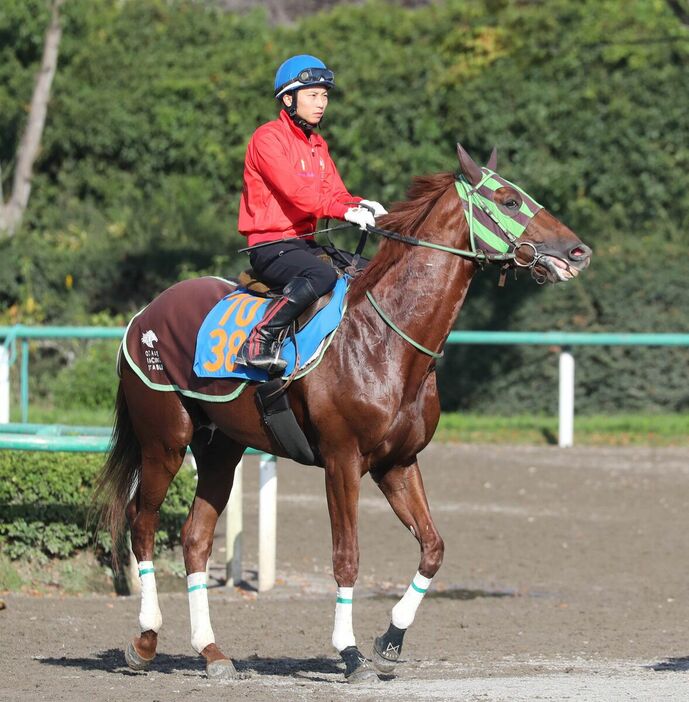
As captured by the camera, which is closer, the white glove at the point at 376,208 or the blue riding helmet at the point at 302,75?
the white glove at the point at 376,208

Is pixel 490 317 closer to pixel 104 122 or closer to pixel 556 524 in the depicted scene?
pixel 556 524

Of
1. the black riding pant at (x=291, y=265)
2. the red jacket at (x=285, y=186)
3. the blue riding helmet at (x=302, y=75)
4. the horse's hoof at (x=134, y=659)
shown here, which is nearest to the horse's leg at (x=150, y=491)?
the horse's hoof at (x=134, y=659)

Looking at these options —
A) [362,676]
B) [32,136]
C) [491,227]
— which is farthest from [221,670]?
[32,136]

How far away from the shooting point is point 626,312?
14992 millimetres

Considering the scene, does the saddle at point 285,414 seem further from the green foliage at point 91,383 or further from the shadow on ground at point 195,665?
the green foliage at point 91,383

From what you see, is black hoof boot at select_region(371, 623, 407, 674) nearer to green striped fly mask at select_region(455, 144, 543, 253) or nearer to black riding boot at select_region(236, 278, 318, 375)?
black riding boot at select_region(236, 278, 318, 375)

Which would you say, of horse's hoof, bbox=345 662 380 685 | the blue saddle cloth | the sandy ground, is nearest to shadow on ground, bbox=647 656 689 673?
the sandy ground

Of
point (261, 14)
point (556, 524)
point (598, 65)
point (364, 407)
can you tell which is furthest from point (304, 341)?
point (261, 14)

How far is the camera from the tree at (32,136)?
58.5 feet

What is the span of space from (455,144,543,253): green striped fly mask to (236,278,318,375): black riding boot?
30.0 inches

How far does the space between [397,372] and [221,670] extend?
1.50m

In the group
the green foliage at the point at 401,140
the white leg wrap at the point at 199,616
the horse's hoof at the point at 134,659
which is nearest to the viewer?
the white leg wrap at the point at 199,616

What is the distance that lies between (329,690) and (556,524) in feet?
17.0

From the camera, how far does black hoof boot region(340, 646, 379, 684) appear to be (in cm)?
566
